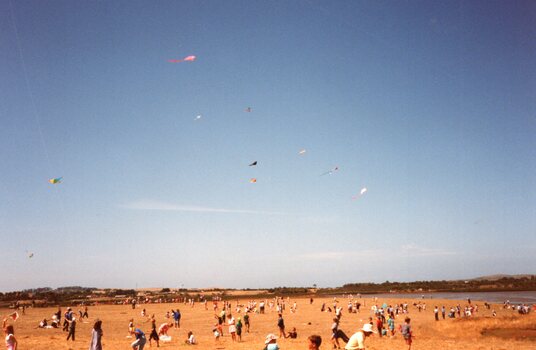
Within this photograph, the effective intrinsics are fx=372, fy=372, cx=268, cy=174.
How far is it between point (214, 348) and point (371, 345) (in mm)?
7724

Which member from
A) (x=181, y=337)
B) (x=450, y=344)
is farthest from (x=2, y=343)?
(x=450, y=344)

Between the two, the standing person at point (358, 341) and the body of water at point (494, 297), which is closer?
the standing person at point (358, 341)

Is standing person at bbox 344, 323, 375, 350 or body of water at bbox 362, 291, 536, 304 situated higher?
standing person at bbox 344, 323, 375, 350

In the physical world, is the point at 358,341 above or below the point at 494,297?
above

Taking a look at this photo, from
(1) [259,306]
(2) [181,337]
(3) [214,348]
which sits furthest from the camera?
(1) [259,306]

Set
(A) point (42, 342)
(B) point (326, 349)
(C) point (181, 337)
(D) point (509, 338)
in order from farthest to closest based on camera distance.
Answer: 1. (C) point (181, 337)
2. (D) point (509, 338)
3. (A) point (42, 342)
4. (B) point (326, 349)

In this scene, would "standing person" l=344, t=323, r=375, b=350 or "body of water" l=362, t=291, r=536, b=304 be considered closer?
"standing person" l=344, t=323, r=375, b=350

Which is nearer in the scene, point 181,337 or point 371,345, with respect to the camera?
point 371,345

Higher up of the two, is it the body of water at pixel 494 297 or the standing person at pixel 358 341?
the standing person at pixel 358 341

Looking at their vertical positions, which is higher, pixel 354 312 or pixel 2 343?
pixel 2 343

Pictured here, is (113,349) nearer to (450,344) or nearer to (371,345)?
(371,345)

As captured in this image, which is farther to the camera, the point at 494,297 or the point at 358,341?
the point at 494,297

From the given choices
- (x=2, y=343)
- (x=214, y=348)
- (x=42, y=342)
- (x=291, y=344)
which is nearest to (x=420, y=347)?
(x=291, y=344)

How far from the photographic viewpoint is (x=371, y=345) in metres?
18.4
